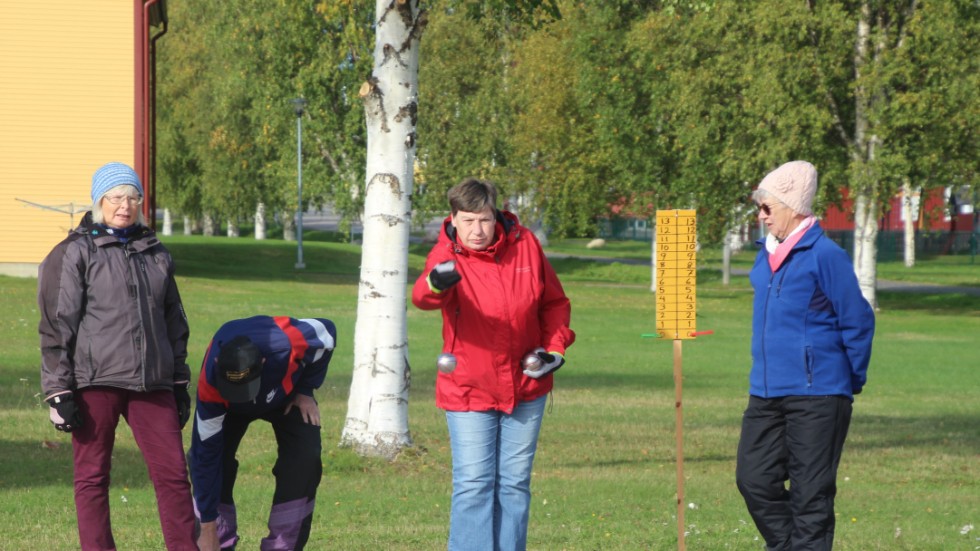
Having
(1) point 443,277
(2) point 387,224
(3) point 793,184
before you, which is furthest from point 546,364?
(2) point 387,224

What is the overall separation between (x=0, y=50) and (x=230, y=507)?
102 ft

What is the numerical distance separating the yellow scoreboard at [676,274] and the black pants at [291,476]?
6.18 feet

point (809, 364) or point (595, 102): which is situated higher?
point (595, 102)

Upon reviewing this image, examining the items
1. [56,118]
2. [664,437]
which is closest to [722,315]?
[56,118]

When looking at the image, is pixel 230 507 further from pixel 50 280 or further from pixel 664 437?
pixel 664 437

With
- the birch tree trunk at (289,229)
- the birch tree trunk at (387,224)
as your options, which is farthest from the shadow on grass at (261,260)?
the birch tree trunk at (387,224)

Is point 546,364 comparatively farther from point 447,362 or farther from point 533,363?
point 447,362

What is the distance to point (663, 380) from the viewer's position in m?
19.5

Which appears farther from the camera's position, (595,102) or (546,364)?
(595,102)

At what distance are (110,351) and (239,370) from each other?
73 cm

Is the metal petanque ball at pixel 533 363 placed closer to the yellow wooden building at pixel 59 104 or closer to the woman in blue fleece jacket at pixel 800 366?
the woman in blue fleece jacket at pixel 800 366

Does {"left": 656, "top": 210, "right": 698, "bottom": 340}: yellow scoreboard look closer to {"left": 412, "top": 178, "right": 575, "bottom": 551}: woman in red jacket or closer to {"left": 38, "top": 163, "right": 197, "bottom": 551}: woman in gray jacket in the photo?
{"left": 412, "top": 178, "right": 575, "bottom": 551}: woman in red jacket

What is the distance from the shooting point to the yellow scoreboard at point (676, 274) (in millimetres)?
6949

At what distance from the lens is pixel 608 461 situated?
11727mm
